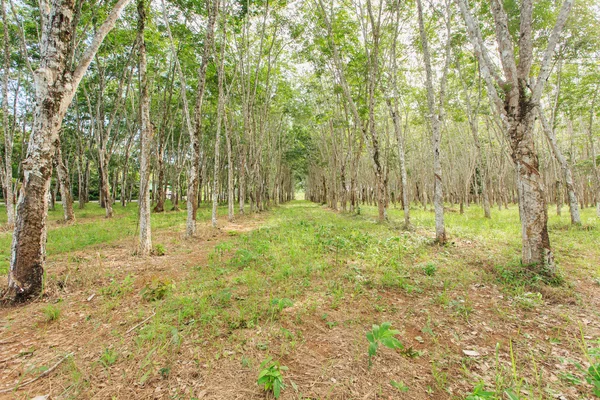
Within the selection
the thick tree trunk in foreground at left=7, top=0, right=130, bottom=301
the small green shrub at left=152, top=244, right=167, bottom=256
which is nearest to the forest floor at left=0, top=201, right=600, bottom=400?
the thick tree trunk in foreground at left=7, top=0, right=130, bottom=301

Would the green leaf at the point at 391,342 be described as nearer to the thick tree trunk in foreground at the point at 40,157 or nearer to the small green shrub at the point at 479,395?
the small green shrub at the point at 479,395

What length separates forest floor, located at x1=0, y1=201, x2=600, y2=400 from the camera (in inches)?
94.4

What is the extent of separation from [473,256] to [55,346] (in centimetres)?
808

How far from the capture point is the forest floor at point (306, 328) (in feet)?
7.87

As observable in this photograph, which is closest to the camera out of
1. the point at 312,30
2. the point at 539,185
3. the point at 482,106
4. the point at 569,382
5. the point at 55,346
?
the point at 569,382

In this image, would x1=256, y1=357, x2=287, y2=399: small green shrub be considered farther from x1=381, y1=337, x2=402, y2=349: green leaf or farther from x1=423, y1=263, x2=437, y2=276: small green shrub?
x1=423, y1=263, x2=437, y2=276: small green shrub

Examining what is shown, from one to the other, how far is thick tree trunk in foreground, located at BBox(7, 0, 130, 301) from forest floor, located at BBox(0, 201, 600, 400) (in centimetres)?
47

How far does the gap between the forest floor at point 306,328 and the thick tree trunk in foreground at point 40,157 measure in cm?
47

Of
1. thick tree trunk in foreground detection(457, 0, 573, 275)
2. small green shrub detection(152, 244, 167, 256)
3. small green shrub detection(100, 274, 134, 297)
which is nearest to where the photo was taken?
small green shrub detection(100, 274, 134, 297)

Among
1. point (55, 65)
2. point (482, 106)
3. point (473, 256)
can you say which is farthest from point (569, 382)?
point (482, 106)

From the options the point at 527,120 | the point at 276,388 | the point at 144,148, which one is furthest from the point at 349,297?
the point at 144,148

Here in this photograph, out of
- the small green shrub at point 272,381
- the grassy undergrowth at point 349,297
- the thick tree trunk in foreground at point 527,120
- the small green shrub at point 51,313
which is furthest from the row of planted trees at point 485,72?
the small green shrub at point 51,313

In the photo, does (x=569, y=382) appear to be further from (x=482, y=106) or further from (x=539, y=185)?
(x=482, y=106)

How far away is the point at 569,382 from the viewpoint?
7.92ft
